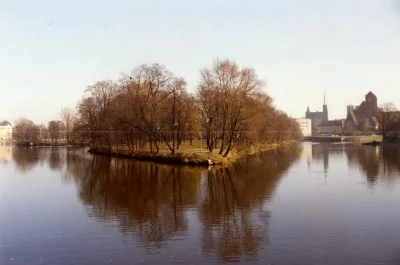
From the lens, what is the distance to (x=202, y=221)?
59.9 ft

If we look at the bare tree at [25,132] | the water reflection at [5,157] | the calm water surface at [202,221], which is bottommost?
the calm water surface at [202,221]

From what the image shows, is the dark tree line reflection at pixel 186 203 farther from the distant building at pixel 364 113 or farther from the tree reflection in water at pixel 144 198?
the distant building at pixel 364 113

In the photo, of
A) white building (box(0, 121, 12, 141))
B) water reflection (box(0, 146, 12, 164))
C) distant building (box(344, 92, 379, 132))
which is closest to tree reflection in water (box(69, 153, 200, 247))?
water reflection (box(0, 146, 12, 164))

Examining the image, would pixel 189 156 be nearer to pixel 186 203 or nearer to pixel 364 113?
pixel 186 203

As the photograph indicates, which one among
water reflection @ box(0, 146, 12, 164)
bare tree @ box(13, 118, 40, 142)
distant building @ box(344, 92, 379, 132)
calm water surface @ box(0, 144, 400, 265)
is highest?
distant building @ box(344, 92, 379, 132)

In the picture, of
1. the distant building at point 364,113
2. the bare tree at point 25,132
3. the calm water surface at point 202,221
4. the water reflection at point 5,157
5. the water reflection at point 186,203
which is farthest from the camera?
the distant building at point 364,113

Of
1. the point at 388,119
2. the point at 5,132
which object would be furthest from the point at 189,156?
the point at 5,132

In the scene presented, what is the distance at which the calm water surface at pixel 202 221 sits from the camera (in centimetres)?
1373

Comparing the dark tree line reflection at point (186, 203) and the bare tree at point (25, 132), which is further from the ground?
the bare tree at point (25, 132)

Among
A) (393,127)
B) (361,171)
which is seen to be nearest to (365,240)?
(361,171)

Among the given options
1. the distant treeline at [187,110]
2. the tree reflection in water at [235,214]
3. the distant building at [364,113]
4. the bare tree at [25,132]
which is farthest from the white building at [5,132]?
the distant building at [364,113]

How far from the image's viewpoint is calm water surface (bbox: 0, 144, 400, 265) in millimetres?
13727

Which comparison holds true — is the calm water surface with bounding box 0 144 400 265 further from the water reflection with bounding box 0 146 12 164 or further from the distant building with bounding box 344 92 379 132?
the distant building with bounding box 344 92 379 132

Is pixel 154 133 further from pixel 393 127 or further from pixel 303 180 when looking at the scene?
pixel 393 127
